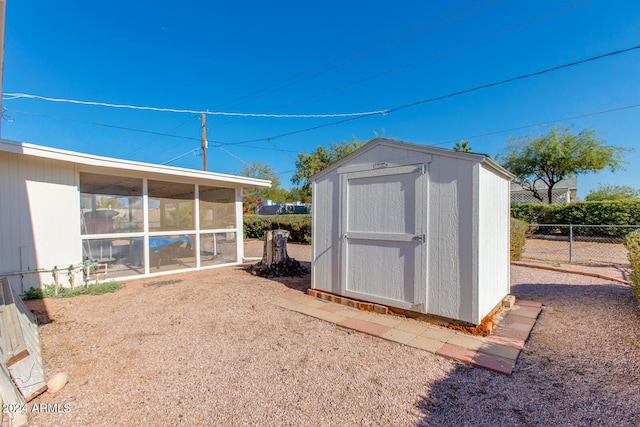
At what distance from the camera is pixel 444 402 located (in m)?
1.98

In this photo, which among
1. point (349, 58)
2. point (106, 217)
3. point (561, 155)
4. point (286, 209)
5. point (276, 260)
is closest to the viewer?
point (106, 217)

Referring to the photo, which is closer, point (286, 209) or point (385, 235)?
point (385, 235)

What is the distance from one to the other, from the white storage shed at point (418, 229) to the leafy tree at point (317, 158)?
18.3 m

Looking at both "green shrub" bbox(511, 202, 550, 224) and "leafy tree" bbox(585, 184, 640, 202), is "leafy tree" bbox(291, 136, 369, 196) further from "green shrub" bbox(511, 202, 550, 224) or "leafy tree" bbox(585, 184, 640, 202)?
"leafy tree" bbox(585, 184, 640, 202)

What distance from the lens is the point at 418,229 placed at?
3379 mm

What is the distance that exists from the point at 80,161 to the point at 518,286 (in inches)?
315

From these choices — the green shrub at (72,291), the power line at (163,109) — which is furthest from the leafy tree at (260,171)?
the green shrub at (72,291)

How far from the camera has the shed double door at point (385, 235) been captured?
3396 millimetres

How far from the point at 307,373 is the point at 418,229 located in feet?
6.49

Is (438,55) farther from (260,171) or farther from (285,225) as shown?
(260,171)

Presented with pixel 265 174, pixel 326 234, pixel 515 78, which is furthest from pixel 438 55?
pixel 265 174

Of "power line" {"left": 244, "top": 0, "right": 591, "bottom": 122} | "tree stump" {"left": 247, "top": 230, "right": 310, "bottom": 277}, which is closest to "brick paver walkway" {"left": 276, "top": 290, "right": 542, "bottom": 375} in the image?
"tree stump" {"left": 247, "top": 230, "right": 310, "bottom": 277}

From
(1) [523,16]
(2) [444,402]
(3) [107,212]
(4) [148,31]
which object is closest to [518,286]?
(2) [444,402]

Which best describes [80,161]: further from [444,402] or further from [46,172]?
[444,402]
